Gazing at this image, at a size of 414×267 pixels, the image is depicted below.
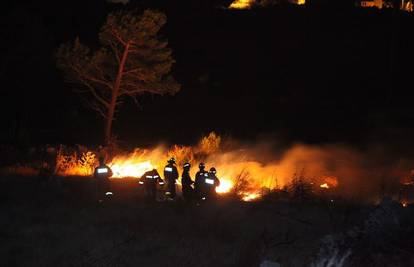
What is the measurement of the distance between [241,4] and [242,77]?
759 inches

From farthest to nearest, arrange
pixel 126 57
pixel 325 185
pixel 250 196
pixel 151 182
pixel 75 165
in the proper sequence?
pixel 126 57 < pixel 75 165 < pixel 325 185 < pixel 250 196 < pixel 151 182

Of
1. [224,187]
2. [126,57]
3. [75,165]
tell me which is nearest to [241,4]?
[126,57]

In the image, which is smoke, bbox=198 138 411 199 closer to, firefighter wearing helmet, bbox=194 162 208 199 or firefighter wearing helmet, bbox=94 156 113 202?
firefighter wearing helmet, bbox=194 162 208 199

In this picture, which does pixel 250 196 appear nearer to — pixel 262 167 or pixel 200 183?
pixel 200 183

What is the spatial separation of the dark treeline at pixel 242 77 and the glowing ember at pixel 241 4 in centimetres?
303

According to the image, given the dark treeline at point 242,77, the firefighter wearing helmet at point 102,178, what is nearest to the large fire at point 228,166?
the firefighter wearing helmet at point 102,178

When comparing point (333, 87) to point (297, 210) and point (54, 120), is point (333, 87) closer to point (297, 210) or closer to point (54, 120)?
point (54, 120)

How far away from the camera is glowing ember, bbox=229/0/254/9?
199 feet

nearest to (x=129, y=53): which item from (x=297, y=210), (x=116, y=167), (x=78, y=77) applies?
(x=78, y=77)

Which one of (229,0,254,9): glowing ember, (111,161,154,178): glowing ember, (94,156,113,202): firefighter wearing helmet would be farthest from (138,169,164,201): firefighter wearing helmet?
(229,0,254,9): glowing ember

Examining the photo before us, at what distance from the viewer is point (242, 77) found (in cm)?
4569

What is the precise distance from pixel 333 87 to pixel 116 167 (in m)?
23.9

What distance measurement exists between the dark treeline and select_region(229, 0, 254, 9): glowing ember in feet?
9.95

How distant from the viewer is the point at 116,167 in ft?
76.5
